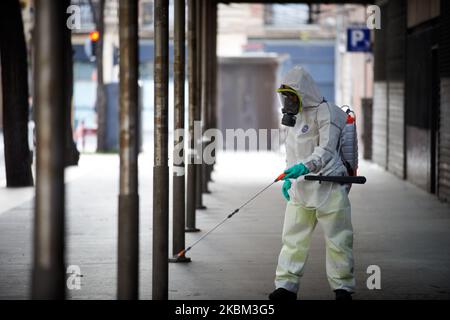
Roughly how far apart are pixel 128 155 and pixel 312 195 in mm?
2310

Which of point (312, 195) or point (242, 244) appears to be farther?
point (242, 244)

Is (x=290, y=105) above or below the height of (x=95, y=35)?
below

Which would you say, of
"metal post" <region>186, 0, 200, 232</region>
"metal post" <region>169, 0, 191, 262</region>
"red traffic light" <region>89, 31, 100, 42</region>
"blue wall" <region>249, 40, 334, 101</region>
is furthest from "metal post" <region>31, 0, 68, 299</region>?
"blue wall" <region>249, 40, 334, 101</region>

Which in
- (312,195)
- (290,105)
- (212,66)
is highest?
(212,66)

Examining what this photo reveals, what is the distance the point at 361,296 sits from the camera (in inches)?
388

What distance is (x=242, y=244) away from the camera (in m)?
13.3

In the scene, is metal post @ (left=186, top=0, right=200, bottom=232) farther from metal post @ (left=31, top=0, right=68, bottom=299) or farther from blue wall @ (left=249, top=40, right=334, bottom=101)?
blue wall @ (left=249, top=40, right=334, bottom=101)

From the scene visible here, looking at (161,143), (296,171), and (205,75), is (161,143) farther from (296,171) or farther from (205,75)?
(205,75)

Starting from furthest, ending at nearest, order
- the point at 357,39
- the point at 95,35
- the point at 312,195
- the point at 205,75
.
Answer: the point at 95,35 < the point at 357,39 < the point at 205,75 < the point at 312,195

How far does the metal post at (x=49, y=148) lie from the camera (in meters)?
5.87

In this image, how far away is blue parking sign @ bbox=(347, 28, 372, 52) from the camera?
28.6 metres

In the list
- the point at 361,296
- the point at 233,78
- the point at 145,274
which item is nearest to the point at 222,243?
the point at 145,274

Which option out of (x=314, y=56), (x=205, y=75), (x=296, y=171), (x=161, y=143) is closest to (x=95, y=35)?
(x=205, y=75)
